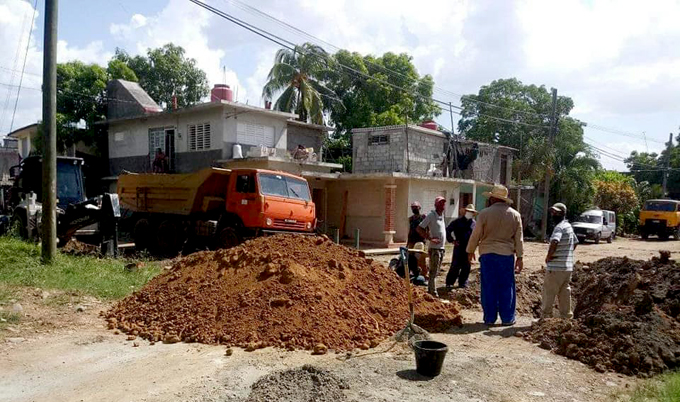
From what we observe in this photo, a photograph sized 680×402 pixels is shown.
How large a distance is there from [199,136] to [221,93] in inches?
75.4

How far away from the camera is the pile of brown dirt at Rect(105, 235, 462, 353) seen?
5766 millimetres

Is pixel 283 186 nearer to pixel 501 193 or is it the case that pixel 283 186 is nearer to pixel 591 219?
pixel 501 193

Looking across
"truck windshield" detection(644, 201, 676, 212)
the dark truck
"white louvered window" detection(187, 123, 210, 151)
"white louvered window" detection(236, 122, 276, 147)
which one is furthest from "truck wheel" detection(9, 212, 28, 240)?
"truck windshield" detection(644, 201, 676, 212)

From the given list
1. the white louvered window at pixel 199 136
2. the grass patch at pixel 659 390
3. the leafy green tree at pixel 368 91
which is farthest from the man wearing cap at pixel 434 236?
the leafy green tree at pixel 368 91

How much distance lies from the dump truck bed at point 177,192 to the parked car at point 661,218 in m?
27.7

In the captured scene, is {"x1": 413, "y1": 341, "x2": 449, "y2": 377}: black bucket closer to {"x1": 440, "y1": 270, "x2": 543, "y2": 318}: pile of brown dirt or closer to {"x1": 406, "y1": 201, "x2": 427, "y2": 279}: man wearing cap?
{"x1": 440, "y1": 270, "x2": 543, "y2": 318}: pile of brown dirt

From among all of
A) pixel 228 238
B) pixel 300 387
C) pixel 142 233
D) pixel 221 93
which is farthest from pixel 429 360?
pixel 221 93

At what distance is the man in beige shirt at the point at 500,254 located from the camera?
21.6 ft

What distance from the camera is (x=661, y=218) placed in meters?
30.9

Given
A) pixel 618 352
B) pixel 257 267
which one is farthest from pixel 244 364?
pixel 618 352

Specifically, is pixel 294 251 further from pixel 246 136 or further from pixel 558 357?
pixel 246 136

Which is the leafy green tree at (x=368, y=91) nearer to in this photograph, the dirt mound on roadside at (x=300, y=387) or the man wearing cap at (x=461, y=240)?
the man wearing cap at (x=461, y=240)

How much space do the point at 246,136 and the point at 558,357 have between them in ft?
54.9

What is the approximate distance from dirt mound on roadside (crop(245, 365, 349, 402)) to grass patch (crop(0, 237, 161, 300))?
4588 millimetres
